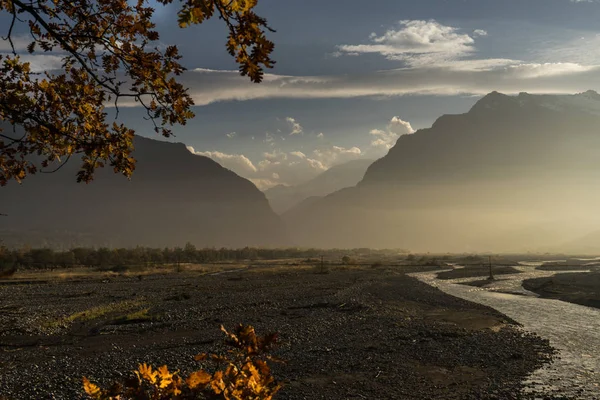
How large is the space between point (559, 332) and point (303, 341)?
646 inches

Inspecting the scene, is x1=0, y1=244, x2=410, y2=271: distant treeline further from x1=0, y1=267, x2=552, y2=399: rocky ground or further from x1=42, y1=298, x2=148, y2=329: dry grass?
x1=0, y1=267, x2=552, y2=399: rocky ground

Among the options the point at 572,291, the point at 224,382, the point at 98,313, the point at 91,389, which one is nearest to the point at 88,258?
the point at 98,313

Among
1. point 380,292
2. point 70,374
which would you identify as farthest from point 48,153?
point 380,292

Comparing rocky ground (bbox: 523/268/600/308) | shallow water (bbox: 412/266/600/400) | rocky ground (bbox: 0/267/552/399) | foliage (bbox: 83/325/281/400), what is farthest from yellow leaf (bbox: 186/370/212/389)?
rocky ground (bbox: 523/268/600/308)

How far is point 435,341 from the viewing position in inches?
907

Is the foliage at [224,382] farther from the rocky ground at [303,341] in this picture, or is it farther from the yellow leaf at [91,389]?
the rocky ground at [303,341]

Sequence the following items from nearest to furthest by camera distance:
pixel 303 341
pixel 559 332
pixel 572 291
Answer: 1. pixel 303 341
2. pixel 559 332
3. pixel 572 291

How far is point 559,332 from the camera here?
1030 inches

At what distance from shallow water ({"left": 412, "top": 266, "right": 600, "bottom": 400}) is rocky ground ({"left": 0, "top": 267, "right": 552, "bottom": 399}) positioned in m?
0.89

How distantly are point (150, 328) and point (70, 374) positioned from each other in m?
9.72

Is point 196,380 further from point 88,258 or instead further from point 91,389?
point 88,258

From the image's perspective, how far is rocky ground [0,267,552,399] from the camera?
16.1 m

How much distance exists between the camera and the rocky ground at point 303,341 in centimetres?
1606

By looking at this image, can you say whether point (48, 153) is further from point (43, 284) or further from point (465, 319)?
point (43, 284)
